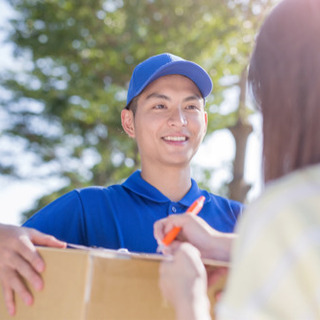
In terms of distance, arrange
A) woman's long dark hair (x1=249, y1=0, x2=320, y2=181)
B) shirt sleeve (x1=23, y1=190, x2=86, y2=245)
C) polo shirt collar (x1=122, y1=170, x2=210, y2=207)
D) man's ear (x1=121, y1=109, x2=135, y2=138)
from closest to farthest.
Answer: woman's long dark hair (x1=249, y1=0, x2=320, y2=181) < shirt sleeve (x1=23, y1=190, x2=86, y2=245) < polo shirt collar (x1=122, y1=170, x2=210, y2=207) < man's ear (x1=121, y1=109, x2=135, y2=138)

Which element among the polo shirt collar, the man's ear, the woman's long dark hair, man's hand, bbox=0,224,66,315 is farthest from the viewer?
the man's ear

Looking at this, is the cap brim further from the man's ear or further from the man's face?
the man's ear

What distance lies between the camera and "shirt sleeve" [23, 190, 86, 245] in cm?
162

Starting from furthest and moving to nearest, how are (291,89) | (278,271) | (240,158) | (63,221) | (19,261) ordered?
(240,158) < (63,221) < (19,261) < (291,89) < (278,271)

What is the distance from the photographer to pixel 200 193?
1948 mm

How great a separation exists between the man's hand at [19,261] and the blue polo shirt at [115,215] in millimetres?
394

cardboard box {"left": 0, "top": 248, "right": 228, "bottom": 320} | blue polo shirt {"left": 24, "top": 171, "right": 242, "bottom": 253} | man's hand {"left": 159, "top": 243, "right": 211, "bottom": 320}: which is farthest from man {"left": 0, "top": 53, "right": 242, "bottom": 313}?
man's hand {"left": 159, "top": 243, "right": 211, "bottom": 320}

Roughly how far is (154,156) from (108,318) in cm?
98

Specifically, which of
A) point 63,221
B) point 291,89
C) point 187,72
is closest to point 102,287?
point 291,89

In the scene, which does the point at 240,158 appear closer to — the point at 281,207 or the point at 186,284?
the point at 186,284

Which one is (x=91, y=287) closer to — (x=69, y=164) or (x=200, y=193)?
(x=200, y=193)

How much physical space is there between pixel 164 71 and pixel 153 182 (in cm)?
42

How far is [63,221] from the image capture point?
5.40 ft

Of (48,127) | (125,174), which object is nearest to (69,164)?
(48,127)
